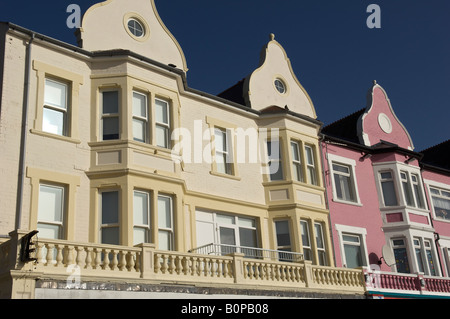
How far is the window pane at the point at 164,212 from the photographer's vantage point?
59.1 feet

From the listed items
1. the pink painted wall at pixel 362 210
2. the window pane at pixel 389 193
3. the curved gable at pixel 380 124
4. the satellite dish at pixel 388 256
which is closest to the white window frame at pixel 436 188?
the curved gable at pixel 380 124

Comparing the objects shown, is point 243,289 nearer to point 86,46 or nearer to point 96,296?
point 96,296

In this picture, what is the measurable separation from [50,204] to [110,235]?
196 cm

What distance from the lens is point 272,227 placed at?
2197 cm

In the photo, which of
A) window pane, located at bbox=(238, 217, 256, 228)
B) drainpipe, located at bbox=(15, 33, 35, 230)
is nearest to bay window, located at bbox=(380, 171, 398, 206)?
window pane, located at bbox=(238, 217, 256, 228)

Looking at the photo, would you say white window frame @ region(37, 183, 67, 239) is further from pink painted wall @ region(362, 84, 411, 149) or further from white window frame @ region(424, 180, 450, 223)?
white window frame @ region(424, 180, 450, 223)

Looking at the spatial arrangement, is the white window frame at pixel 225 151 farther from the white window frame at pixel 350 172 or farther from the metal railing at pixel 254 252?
the white window frame at pixel 350 172

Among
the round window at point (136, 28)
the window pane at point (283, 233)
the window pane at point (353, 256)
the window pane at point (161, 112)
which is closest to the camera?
the window pane at point (161, 112)

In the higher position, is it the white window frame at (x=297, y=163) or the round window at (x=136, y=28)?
the round window at (x=136, y=28)

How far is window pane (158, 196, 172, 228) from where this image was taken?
1800cm

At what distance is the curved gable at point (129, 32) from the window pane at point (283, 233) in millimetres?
7048

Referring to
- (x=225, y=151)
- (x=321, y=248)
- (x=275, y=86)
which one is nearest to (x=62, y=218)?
(x=225, y=151)

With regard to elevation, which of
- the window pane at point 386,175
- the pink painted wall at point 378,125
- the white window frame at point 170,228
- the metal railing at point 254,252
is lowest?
the metal railing at point 254,252

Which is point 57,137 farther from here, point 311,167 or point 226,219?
point 311,167
